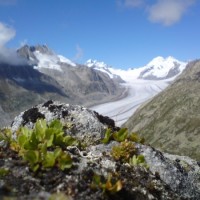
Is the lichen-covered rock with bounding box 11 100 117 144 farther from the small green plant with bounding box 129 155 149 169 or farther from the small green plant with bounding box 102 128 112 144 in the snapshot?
the small green plant with bounding box 129 155 149 169

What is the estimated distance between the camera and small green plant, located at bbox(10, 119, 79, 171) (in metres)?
10.2

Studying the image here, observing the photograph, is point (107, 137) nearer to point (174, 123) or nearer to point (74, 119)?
point (74, 119)

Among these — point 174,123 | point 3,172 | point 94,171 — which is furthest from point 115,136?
point 174,123

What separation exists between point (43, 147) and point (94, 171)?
1.41 meters

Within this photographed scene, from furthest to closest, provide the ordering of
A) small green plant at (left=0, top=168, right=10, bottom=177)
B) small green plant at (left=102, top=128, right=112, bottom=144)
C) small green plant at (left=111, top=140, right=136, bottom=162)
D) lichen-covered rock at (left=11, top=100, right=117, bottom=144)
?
lichen-covered rock at (left=11, top=100, right=117, bottom=144)
small green plant at (left=102, top=128, right=112, bottom=144)
small green plant at (left=111, top=140, right=136, bottom=162)
small green plant at (left=0, top=168, right=10, bottom=177)

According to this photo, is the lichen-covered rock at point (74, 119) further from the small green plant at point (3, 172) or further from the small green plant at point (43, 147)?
the small green plant at point (3, 172)

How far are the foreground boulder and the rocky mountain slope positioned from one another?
9660cm

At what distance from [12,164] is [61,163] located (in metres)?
1.11

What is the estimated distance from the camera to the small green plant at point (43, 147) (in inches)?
402

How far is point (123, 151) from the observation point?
43.1ft

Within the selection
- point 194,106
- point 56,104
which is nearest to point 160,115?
point 194,106

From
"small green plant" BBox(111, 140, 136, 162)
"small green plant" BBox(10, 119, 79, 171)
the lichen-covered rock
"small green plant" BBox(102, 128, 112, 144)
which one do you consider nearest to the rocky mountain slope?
the lichen-covered rock

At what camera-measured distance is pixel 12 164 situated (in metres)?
10.4

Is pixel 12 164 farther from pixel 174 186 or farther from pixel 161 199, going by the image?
pixel 174 186
